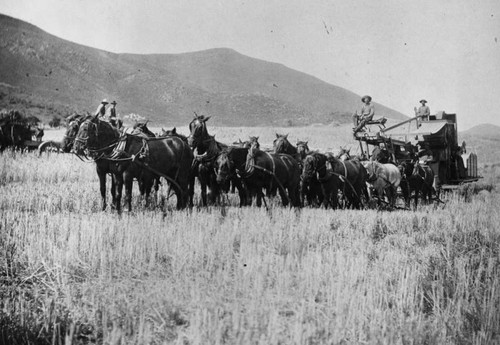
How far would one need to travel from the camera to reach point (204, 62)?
370 feet

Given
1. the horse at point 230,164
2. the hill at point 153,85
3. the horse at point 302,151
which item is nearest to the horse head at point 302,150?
the horse at point 302,151

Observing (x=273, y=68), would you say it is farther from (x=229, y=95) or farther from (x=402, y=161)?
(x=402, y=161)

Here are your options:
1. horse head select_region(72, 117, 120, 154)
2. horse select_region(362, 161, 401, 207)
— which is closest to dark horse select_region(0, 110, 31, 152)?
horse head select_region(72, 117, 120, 154)

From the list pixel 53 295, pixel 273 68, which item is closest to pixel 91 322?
pixel 53 295

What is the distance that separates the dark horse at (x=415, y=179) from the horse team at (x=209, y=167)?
887 mm

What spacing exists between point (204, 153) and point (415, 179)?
24.6ft

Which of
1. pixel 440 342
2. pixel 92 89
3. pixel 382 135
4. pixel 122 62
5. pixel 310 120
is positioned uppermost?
pixel 122 62

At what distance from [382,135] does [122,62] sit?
278ft

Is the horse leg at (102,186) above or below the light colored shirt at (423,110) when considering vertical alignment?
below

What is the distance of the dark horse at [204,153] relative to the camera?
449 inches

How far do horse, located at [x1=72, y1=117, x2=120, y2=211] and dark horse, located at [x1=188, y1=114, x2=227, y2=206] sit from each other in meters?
1.94

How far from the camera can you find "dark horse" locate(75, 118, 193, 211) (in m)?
9.98

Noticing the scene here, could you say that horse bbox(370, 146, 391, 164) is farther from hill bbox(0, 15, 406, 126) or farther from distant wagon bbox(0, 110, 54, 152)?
hill bbox(0, 15, 406, 126)

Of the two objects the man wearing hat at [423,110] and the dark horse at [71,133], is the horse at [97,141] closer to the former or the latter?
the dark horse at [71,133]
